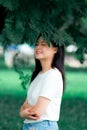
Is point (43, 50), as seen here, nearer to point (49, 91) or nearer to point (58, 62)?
point (58, 62)

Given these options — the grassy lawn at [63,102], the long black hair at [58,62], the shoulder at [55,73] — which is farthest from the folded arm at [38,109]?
the grassy lawn at [63,102]

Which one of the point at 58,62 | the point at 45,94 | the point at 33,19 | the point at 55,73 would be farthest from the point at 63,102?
the point at 45,94

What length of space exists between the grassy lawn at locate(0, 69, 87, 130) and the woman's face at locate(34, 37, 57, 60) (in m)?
4.43

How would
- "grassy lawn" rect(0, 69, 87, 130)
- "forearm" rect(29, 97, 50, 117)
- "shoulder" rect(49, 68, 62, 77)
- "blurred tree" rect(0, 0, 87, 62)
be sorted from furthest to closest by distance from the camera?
"grassy lawn" rect(0, 69, 87, 130)
"blurred tree" rect(0, 0, 87, 62)
"shoulder" rect(49, 68, 62, 77)
"forearm" rect(29, 97, 50, 117)

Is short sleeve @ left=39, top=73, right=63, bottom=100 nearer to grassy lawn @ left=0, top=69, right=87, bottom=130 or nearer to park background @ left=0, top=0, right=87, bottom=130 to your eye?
park background @ left=0, top=0, right=87, bottom=130

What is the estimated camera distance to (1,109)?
10.6 m

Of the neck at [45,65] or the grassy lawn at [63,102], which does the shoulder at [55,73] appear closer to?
the neck at [45,65]

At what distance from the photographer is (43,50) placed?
4.03 meters

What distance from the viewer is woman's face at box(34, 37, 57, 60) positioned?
4.00m

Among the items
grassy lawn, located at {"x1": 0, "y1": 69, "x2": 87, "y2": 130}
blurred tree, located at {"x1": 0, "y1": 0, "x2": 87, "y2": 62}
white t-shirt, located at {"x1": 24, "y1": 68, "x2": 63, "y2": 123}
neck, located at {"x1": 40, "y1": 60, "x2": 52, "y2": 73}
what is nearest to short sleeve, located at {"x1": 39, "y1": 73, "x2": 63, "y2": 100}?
white t-shirt, located at {"x1": 24, "y1": 68, "x2": 63, "y2": 123}

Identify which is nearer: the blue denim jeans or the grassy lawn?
the blue denim jeans

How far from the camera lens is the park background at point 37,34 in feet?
14.6

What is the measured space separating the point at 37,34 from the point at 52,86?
89cm

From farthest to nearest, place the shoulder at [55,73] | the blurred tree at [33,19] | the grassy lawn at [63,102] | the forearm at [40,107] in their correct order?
the grassy lawn at [63,102] → the blurred tree at [33,19] → the shoulder at [55,73] → the forearm at [40,107]
